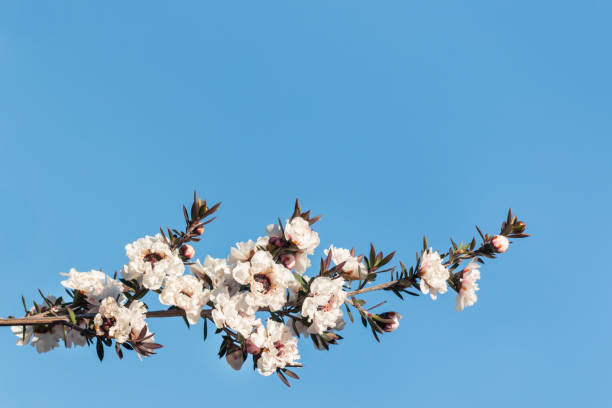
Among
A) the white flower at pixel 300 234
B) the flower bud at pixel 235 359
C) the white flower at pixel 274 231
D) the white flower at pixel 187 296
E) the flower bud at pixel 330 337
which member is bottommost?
the flower bud at pixel 235 359

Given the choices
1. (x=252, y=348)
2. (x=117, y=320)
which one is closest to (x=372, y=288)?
(x=252, y=348)

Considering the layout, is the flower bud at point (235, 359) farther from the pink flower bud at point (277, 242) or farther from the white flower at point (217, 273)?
the pink flower bud at point (277, 242)

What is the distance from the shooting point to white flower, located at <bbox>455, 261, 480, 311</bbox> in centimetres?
457

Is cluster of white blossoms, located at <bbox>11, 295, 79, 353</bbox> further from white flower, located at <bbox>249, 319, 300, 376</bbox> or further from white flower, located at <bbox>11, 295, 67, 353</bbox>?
white flower, located at <bbox>249, 319, 300, 376</bbox>

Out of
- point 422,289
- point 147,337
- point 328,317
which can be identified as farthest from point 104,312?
point 422,289

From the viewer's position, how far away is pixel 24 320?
4.23 m

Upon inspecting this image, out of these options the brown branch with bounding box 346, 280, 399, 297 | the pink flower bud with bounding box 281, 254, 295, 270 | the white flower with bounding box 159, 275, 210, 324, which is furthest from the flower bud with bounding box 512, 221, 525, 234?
the white flower with bounding box 159, 275, 210, 324

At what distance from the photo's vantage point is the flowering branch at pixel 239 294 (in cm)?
405

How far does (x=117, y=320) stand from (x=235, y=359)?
0.90 metres

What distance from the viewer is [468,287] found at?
15.0 ft

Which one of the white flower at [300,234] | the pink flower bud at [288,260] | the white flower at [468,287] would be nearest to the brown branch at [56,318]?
the pink flower bud at [288,260]

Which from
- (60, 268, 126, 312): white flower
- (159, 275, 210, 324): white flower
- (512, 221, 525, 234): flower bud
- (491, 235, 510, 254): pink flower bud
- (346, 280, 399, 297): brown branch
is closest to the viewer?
(159, 275, 210, 324): white flower

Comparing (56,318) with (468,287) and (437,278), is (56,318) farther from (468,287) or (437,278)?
(468,287)

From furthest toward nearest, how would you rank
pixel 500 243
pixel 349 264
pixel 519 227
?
pixel 519 227, pixel 500 243, pixel 349 264
